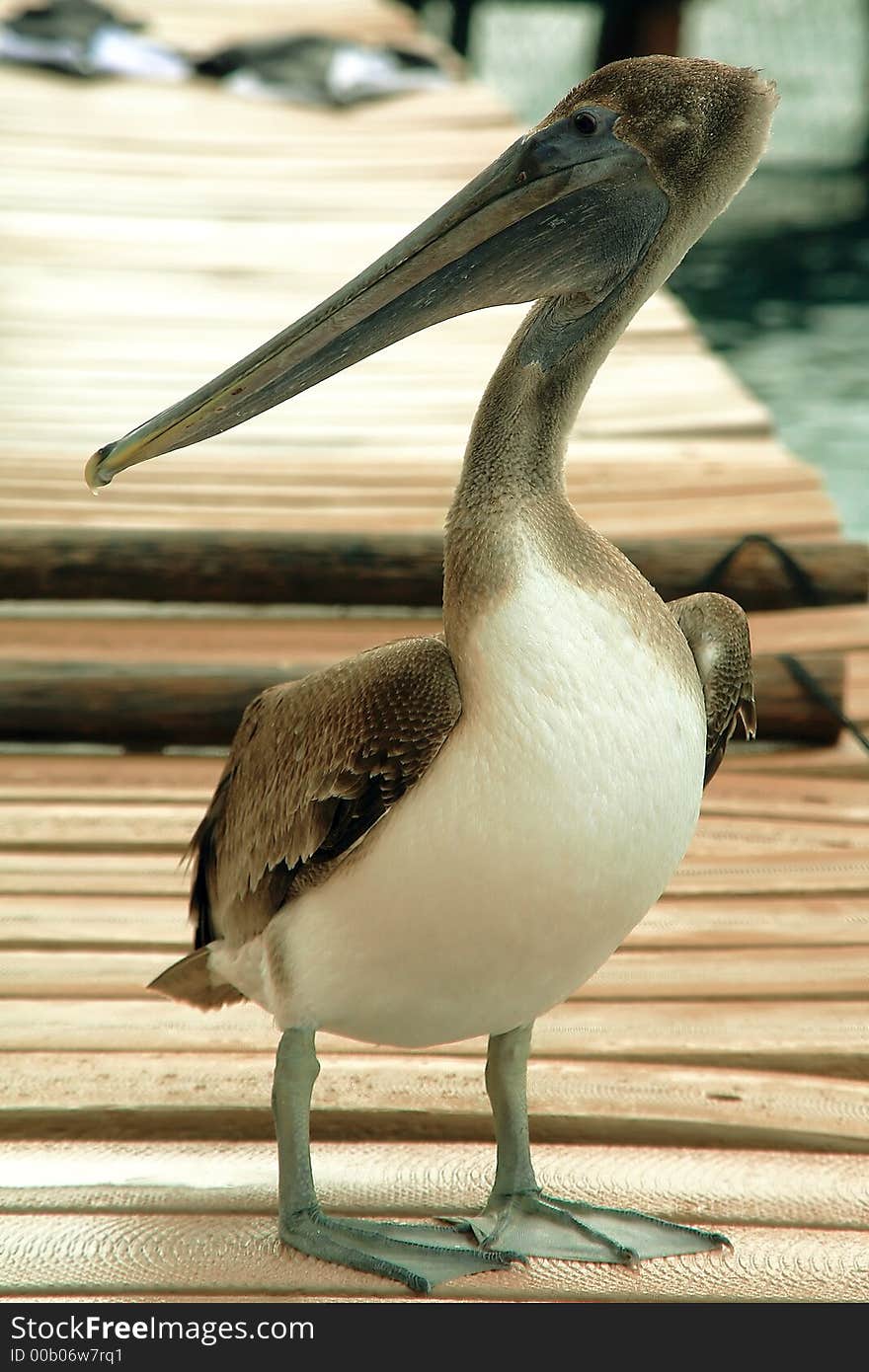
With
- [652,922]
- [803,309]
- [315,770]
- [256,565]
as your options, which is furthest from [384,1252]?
[803,309]

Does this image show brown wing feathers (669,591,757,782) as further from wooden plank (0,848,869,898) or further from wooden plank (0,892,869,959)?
wooden plank (0,848,869,898)

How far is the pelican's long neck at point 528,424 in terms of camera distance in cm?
187

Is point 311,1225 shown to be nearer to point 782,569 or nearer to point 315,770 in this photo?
point 315,770

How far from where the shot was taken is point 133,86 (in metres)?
9.37

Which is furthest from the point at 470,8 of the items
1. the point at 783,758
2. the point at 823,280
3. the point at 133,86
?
the point at 783,758

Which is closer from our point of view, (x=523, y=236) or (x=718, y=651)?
(x=523, y=236)

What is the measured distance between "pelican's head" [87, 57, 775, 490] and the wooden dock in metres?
0.92

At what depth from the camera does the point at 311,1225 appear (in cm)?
208

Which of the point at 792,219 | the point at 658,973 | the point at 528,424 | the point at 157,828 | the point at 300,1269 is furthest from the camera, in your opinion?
the point at 792,219

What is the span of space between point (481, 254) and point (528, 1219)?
1.11m

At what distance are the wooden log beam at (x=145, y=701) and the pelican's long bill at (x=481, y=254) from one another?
179 centimetres

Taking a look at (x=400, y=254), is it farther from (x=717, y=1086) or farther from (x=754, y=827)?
(x=754, y=827)

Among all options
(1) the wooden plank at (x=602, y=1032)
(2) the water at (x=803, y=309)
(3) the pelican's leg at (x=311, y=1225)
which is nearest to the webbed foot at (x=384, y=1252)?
(3) the pelican's leg at (x=311, y=1225)

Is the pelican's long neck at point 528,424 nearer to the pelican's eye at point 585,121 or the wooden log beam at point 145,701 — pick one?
the pelican's eye at point 585,121
